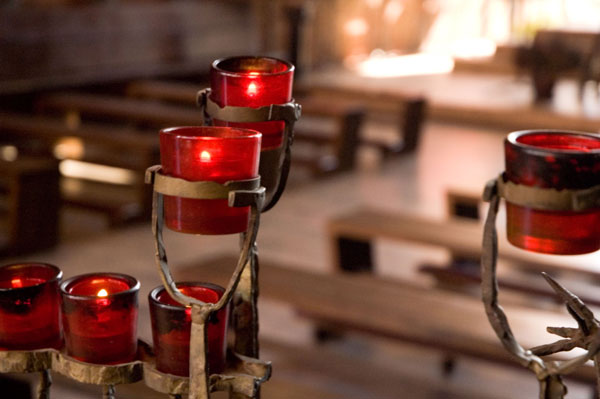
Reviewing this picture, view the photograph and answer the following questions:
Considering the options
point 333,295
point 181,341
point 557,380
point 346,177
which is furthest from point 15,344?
point 346,177

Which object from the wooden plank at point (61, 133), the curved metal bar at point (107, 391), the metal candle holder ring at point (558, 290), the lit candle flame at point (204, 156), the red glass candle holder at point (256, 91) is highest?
the red glass candle holder at point (256, 91)

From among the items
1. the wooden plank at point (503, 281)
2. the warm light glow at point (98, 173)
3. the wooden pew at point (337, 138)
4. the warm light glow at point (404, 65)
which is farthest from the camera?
the warm light glow at point (404, 65)

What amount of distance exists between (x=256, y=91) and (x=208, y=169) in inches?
5.2

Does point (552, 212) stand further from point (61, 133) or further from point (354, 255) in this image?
point (61, 133)

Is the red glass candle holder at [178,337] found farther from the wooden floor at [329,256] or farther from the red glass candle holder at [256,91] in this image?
the wooden floor at [329,256]

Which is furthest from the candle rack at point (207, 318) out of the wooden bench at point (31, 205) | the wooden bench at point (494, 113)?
the wooden bench at point (494, 113)

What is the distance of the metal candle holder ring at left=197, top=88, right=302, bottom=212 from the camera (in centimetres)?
79

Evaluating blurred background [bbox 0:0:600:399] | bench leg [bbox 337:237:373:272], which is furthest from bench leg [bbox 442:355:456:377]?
bench leg [bbox 337:237:373:272]

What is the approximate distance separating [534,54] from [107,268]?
513cm

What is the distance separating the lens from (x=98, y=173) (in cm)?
510

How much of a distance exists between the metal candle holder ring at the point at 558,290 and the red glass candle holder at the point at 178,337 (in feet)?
0.74

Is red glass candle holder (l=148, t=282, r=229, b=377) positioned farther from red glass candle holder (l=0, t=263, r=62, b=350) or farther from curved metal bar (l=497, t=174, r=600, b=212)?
curved metal bar (l=497, t=174, r=600, b=212)

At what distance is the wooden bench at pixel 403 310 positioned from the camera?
6.55 ft

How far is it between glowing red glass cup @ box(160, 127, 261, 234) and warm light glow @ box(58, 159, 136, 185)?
166 inches
